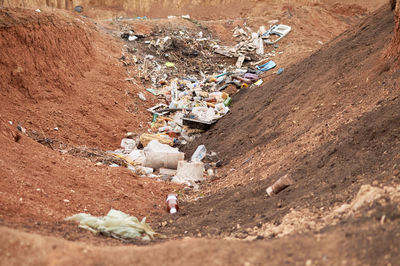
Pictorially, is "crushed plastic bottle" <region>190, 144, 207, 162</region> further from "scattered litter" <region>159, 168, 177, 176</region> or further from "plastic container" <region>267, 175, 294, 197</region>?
"plastic container" <region>267, 175, 294, 197</region>

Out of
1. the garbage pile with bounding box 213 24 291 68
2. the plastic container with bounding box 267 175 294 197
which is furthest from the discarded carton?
the garbage pile with bounding box 213 24 291 68

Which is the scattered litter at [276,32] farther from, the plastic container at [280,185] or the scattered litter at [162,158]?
the plastic container at [280,185]

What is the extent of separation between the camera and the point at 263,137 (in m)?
8.78

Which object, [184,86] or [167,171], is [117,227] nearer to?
[167,171]

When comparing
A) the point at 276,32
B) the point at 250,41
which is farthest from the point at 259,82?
the point at 276,32

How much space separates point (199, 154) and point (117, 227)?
4833mm

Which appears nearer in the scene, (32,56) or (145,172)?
Answer: (145,172)

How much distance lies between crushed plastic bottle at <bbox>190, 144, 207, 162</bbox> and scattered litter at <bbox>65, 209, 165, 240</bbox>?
434 centimetres

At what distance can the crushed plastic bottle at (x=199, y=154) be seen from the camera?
927 cm

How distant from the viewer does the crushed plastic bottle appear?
9266mm

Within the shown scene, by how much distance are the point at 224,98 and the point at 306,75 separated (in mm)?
3324

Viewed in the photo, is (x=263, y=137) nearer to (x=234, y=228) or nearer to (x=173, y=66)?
(x=234, y=228)

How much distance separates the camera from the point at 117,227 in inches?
185

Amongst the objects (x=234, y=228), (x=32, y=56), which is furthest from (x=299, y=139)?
(x=32, y=56)
